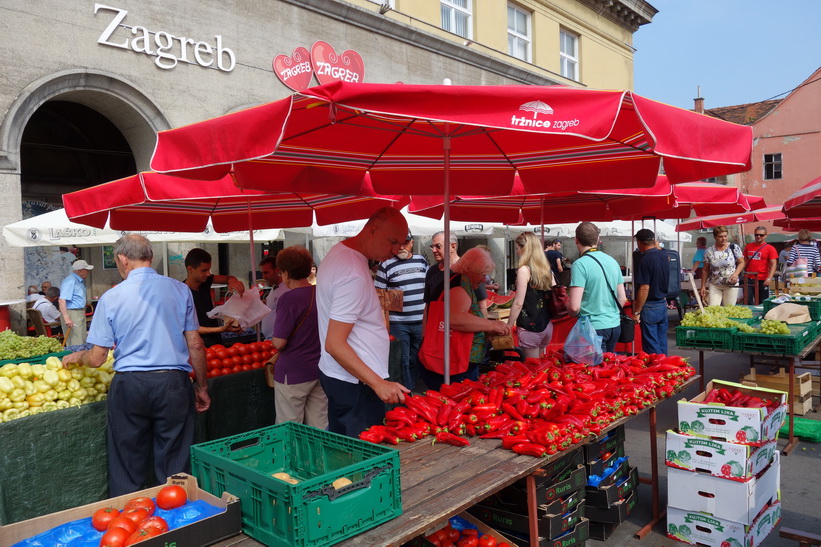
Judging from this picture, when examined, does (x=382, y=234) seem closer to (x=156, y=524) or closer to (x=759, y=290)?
(x=156, y=524)

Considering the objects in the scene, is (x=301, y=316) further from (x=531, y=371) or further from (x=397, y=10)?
(x=397, y=10)

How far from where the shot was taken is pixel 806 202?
7.42 m

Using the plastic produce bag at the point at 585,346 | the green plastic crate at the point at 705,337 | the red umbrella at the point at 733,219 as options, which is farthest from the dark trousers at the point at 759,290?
the plastic produce bag at the point at 585,346

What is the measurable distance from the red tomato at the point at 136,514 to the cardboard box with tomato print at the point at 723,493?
3.53 metres

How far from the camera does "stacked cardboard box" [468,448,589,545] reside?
3.58m

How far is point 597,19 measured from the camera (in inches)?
919

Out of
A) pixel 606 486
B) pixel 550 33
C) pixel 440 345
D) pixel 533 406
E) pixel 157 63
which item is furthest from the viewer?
pixel 550 33

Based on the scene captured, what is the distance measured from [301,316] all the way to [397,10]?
13.3m

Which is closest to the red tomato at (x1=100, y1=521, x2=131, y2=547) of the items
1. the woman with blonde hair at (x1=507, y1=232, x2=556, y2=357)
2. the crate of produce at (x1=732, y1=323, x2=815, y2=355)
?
the woman with blonde hair at (x1=507, y1=232, x2=556, y2=357)

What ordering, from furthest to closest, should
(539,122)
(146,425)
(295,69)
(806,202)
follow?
(295,69) < (806,202) < (146,425) < (539,122)

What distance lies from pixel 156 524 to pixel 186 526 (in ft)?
0.52

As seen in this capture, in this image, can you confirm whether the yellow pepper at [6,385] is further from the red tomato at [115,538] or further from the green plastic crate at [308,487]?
the red tomato at [115,538]

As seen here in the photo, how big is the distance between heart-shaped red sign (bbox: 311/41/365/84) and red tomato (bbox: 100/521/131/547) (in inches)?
499

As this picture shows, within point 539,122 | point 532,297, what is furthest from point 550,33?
point 539,122
